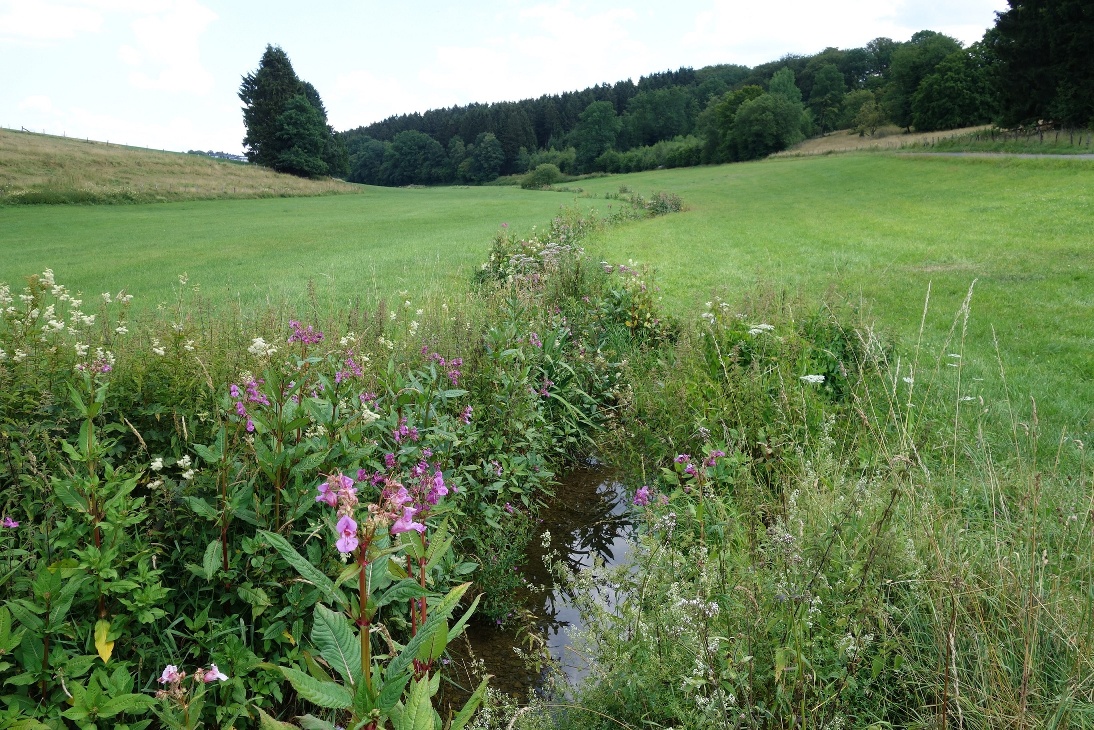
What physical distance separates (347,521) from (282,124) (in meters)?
60.4

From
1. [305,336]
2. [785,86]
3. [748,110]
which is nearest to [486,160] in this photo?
[748,110]

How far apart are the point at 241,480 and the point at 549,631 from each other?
178 cm

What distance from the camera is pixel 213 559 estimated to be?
2471 mm

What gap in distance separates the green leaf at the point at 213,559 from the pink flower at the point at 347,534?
5.90 feet

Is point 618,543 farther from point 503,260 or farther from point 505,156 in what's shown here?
point 505,156

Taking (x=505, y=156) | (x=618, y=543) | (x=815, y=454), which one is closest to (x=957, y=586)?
(x=815, y=454)

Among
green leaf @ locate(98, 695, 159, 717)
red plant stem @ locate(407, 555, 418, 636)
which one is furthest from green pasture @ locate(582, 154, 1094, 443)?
green leaf @ locate(98, 695, 159, 717)

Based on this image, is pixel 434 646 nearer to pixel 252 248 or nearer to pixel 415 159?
pixel 252 248

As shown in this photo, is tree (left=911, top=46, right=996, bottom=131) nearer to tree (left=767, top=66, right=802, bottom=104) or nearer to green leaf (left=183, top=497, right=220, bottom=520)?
tree (left=767, top=66, right=802, bottom=104)

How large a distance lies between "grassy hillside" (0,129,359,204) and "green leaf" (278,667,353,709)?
33.7 metres

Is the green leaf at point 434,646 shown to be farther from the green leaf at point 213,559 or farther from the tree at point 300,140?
the tree at point 300,140

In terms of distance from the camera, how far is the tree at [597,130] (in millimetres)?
88562

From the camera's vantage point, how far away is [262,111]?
55.8 meters

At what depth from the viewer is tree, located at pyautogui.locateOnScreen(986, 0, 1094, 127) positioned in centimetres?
2775
